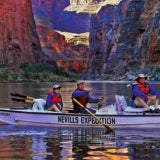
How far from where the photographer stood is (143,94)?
65.6 ft

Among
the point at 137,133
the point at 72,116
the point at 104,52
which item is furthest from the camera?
the point at 104,52

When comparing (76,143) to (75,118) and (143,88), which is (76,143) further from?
(143,88)

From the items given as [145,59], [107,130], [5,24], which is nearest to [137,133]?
[107,130]

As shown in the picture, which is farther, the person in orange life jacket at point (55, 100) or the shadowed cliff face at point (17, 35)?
the shadowed cliff face at point (17, 35)

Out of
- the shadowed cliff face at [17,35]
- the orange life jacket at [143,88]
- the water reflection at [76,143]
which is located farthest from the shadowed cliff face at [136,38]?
the water reflection at [76,143]

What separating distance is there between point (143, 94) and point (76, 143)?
15.6 ft

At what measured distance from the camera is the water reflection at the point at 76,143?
14180 mm

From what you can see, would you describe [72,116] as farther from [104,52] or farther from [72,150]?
[104,52]

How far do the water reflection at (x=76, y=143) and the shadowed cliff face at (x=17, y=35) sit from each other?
109607mm

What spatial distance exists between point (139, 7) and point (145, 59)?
1083 inches

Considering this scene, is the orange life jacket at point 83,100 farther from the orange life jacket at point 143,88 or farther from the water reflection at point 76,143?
the orange life jacket at point 143,88

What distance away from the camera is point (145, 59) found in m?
118

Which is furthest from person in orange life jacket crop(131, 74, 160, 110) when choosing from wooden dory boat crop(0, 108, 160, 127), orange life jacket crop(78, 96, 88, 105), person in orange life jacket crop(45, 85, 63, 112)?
person in orange life jacket crop(45, 85, 63, 112)

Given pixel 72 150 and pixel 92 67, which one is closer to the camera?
pixel 72 150
